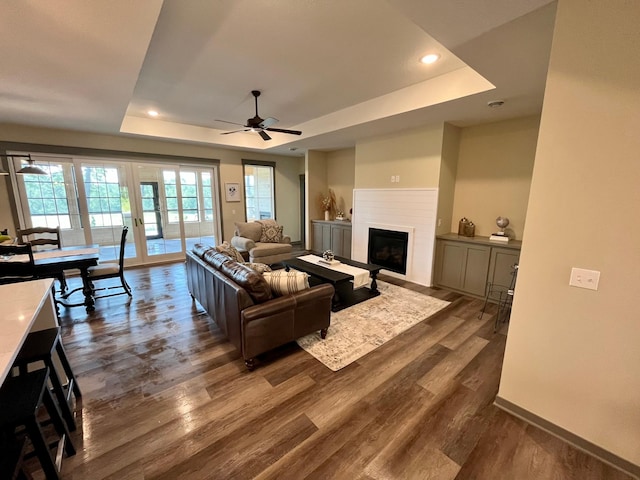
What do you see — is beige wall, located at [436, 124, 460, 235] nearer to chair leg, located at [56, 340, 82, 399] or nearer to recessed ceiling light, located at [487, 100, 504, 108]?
recessed ceiling light, located at [487, 100, 504, 108]

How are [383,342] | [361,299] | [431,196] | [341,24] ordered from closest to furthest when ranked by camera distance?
[341,24] < [383,342] < [361,299] < [431,196]

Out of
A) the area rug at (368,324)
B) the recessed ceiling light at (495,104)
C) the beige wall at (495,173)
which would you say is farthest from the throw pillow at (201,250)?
the beige wall at (495,173)

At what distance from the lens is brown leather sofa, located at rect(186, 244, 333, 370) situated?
229 cm

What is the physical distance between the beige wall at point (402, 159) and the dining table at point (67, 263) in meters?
4.51

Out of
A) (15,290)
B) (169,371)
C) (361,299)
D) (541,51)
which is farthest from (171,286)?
(541,51)

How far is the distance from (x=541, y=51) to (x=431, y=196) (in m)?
2.32

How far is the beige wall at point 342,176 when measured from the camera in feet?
21.4

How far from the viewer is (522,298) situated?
1.79m

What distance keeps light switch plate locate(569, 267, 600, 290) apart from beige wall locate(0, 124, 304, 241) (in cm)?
653

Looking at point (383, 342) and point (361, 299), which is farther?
point (361, 299)

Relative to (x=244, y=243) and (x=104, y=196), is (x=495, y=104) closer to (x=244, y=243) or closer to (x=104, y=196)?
(x=244, y=243)

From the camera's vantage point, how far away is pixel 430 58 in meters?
2.81

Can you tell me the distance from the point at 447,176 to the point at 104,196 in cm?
651

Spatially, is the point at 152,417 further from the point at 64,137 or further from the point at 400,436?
the point at 64,137
